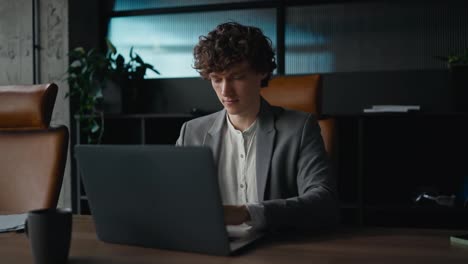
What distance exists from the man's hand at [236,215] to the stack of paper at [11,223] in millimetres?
515

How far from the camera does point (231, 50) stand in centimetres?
148

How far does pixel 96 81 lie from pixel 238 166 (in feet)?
6.43

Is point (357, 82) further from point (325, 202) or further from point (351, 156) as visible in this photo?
point (325, 202)

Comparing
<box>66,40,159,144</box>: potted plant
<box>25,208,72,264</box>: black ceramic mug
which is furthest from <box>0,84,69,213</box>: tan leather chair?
<box>66,40,159,144</box>: potted plant

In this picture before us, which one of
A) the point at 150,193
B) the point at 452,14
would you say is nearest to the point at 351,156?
the point at 452,14

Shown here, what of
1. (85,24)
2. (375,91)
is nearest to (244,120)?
(375,91)

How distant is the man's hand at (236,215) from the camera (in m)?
1.05

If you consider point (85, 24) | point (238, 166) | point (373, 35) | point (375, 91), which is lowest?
point (238, 166)

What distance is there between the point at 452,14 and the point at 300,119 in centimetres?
214

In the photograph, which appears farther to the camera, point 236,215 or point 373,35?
point 373,35

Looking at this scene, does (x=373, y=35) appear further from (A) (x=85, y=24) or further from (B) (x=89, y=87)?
(A) (x=85, y=24)

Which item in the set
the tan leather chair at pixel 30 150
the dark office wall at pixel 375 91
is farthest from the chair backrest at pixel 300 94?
the dark office wall at pixel 375 91

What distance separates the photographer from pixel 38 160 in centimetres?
174

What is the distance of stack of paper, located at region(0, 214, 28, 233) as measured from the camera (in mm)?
1210
